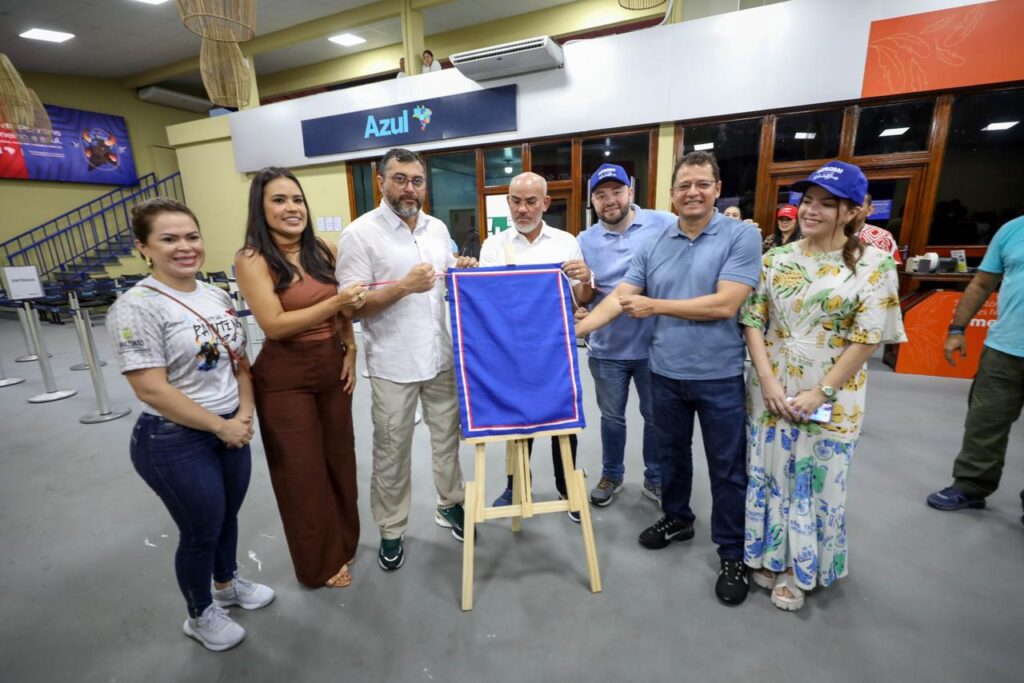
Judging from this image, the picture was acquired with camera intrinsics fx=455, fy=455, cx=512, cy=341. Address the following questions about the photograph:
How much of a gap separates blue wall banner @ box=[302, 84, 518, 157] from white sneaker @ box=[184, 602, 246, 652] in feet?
21.2

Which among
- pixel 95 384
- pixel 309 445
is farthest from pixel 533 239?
pixel 95 384

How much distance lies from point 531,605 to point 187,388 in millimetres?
1494

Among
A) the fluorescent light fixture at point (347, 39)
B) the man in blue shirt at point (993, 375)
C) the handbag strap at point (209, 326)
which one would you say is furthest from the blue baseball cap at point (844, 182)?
the fluorescent light fixture at point (347, 39)

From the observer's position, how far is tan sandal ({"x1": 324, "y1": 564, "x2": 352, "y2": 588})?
196cm

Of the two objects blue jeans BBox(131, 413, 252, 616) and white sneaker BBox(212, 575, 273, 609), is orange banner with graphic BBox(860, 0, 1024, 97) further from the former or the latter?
white sneaker BBox(212, 575, 273, 609)

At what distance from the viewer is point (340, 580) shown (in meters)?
1.97

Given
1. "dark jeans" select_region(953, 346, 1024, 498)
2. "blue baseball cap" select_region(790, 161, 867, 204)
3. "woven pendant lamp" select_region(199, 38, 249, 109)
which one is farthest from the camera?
"woven pendant lamp" select_region(199, 38, 249, 109)

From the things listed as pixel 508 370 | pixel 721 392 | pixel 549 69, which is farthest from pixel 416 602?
pixel 549 69

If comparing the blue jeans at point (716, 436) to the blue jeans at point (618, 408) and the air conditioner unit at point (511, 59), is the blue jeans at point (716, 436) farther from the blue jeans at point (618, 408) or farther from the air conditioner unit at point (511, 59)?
the air conditioner unit at point (511, 59)

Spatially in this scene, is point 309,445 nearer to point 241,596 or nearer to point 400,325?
point 400,325

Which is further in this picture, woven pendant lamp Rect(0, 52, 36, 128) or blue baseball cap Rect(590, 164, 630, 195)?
Result: woven pendant lamp Rect(0, 52, 36, 128)

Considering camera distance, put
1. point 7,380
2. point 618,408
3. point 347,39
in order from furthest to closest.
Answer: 1. point 347,39
2. point 7,380
3. point 618,408

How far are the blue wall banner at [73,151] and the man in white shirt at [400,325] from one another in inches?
466

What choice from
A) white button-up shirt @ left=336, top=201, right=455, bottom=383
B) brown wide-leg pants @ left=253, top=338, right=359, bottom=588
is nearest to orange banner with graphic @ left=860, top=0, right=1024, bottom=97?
white button-up shirt @ left=336, top=201, right=455, bottom=383
